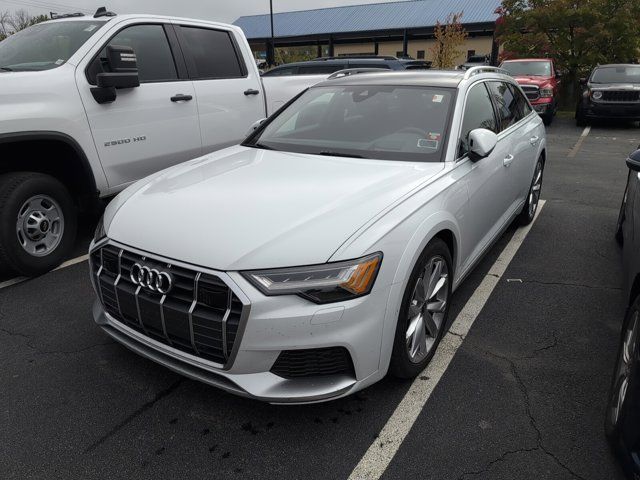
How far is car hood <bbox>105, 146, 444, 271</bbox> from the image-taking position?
A: 2.23 metres

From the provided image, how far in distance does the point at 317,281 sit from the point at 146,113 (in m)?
3.27

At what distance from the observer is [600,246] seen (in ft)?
16.2

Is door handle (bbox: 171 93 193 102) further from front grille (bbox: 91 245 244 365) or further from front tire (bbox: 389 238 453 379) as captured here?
front tire (bbox: 389 238 453 379)

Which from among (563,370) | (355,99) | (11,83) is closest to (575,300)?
(563,370)

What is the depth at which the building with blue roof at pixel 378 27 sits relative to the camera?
39.6 metres

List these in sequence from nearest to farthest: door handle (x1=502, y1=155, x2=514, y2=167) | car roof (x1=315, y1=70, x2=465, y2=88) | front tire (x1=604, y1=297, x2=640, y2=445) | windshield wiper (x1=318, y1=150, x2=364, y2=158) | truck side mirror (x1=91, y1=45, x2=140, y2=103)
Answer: front tire (x1=604, y1=297, x2=640, y2=445), windshield wiper (x1=318, y1=150, x2=364, y2=158), car roof (x1=315, y1=70, x2=465, y2=88), door handle (x1=502, y1=155, x2=514, y2=167), truck side mirror (x1=91, y1=45, x2=140, y2=103)

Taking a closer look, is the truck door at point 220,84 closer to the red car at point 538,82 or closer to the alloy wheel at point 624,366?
the alloy wheel at point 624,366

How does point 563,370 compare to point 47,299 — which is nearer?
point 563,370

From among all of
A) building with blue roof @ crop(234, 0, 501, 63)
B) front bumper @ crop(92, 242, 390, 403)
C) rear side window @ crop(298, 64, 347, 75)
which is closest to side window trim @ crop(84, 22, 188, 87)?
front bumper @ crop(92, 242, 390, 403)

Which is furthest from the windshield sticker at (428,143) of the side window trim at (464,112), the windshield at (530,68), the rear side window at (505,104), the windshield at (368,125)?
the windshield at (530,68)

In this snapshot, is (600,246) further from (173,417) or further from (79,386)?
(79,386)

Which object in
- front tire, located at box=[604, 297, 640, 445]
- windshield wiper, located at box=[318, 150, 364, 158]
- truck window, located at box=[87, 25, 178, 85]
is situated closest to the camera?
front tire, located at box=[604, 297, 640, 445]

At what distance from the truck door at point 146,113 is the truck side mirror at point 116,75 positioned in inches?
3.3

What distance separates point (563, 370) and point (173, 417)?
7.20ft
